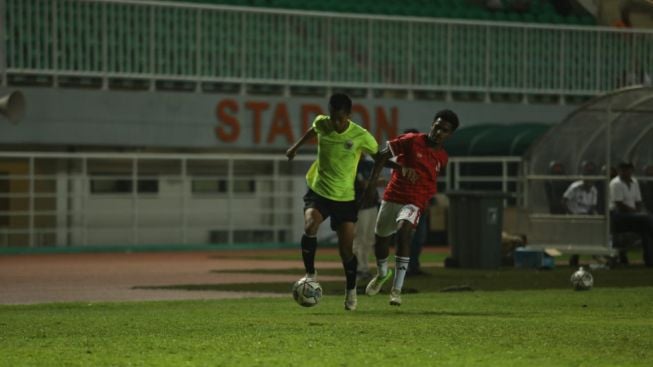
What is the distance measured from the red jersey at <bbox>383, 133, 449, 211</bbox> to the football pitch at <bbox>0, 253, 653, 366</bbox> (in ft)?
3.88

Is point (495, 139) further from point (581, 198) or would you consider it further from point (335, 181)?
point (335, 181)

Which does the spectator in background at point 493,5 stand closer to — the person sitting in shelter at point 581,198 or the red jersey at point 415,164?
the person sitting in shelter at point 581,198

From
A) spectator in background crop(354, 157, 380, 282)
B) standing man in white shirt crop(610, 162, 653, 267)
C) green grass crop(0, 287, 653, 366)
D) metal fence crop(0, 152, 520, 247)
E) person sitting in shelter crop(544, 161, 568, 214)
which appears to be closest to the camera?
green grass crop(0, 287, 653, 366)

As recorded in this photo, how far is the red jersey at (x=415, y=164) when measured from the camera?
59.2 feet

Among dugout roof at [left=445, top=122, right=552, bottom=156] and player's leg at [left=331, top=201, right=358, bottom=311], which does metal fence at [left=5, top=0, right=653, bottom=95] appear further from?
player's leg at [left=331, top=201, right=358, bottom=311]

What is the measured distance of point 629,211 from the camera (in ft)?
97.2

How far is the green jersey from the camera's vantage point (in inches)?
670

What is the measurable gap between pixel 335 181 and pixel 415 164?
1.30 metres

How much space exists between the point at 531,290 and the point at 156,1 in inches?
759

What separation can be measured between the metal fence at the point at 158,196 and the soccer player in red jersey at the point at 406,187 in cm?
1964

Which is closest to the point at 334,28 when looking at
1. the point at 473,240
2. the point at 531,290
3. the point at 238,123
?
the point at 238,123

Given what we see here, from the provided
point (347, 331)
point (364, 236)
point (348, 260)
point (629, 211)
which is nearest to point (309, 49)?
point (629, 211)

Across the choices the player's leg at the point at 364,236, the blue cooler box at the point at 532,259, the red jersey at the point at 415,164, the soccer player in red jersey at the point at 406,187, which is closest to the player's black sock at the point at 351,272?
the soccer player in red jersey at the point at 406,187

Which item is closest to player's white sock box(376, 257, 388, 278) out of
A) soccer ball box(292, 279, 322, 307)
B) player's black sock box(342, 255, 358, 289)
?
player's black sock box(342, 255, 358, 289)
